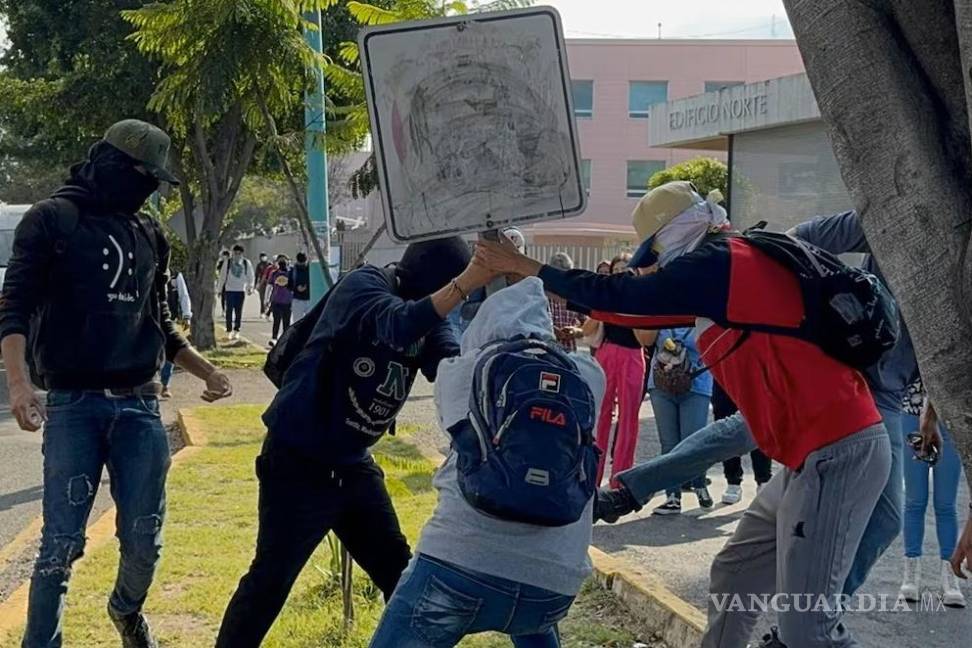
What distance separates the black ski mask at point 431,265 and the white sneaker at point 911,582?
336 cm

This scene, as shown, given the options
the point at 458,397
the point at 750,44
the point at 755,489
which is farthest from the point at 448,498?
the point at 750,44

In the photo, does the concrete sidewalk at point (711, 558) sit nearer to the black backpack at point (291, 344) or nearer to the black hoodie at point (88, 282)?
the black backpack at point (291, 344)

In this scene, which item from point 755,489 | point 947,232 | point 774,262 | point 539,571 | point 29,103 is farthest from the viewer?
point 29,103

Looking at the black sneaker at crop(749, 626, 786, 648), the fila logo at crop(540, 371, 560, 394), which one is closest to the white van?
the black sneaker at crop(749, 626, 786, 648)

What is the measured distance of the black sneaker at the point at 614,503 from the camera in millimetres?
4309

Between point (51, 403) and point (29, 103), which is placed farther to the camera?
point (29, 103)

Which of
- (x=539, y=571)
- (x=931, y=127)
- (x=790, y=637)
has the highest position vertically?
(x=931, y=127)

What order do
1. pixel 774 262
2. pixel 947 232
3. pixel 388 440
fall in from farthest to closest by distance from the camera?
pixel 388 440
pixel 774 262
pixel 947 232

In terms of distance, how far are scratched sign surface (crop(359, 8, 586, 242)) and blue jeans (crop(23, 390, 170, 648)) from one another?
1.62m

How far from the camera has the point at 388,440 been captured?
36.3ft

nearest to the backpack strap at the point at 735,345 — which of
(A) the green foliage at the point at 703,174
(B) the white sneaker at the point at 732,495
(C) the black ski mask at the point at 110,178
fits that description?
(C) the black ski mask at the point at 110,178

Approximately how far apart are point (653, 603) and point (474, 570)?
2.60 meters

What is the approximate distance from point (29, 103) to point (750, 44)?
107 feet

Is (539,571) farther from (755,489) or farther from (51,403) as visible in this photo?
(755,489)
